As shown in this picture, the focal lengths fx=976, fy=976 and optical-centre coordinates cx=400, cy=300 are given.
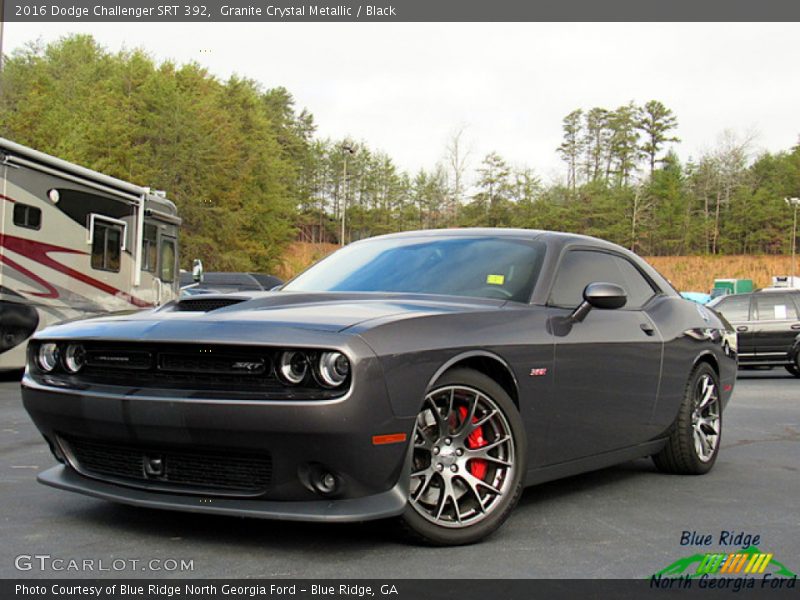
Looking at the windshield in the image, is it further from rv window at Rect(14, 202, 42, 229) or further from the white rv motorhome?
rv window at Rect(14, 202, 42, 229)

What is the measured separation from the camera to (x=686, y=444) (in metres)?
6.03

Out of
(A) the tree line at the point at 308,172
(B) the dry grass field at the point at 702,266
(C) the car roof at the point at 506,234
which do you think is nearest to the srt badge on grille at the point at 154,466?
(C) the car roof at the point at 506,234

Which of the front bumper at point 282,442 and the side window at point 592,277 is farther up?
the side window at point 592,277

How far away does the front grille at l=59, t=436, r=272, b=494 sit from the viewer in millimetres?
3803

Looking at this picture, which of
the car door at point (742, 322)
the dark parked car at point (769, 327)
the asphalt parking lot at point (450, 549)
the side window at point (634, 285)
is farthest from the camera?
the car door at point (742, 322)

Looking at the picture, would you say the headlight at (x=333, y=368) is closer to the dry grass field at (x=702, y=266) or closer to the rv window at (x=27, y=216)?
the rv window at (x=27, y=216)

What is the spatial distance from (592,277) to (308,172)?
302 feet

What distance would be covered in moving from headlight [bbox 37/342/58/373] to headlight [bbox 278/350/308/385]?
4.02 ft

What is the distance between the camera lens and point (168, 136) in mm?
51375

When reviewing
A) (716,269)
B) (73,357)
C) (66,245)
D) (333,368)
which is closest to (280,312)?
(333,368)

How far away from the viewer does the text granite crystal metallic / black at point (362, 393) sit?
369 centimetres

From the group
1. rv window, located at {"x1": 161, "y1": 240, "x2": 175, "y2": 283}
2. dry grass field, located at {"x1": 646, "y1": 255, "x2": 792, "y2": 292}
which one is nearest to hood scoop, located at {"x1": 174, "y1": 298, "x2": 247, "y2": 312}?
rv window, located at {"x1": 161, "y1": 240, "x2": 175, "y2": 283}

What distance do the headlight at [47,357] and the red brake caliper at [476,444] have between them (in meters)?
1.81

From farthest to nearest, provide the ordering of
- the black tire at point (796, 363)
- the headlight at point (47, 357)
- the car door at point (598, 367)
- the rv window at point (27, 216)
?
the black tire at point (796, 363)
the rv window at point (27, 216)
the car door at point (598, 367)
the headlight at point (47, 357)
